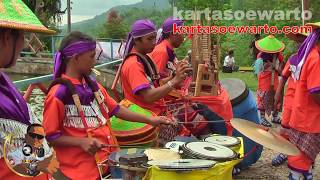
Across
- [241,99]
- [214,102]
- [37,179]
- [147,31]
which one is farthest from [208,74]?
[37,179]

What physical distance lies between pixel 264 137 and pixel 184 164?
0.71m

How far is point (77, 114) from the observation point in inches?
108

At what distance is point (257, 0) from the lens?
30.8 metres

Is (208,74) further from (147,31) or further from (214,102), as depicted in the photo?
(147,31)

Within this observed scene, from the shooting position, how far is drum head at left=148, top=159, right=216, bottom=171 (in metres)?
2.48

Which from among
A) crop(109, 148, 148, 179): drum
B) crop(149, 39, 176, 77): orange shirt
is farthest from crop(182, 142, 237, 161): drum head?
crop(149, 39, 176, 77): orange shirt

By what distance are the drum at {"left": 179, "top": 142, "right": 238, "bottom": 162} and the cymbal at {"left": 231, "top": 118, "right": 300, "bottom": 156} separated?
0.55ft

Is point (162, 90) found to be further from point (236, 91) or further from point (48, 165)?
point (236, 91)

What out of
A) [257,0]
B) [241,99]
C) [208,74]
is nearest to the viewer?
[208,74]

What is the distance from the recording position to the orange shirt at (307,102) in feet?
12.1

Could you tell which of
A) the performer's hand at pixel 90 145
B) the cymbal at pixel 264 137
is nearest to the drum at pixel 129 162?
the performer's hand at pixel 90 145

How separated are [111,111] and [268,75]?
5.60 meters

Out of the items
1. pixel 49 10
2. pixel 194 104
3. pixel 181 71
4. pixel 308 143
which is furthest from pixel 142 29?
pixel 49 10

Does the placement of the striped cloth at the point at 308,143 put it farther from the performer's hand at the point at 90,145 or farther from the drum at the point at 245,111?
the performer's hand at the point at 90,145
